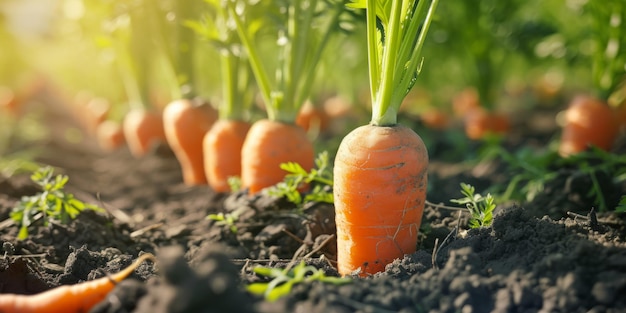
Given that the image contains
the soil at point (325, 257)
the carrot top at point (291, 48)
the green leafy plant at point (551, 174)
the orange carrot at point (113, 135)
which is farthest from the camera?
the orange carrot at point (113, 135)

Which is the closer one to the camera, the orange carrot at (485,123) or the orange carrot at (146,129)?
the orange carrot at (146,129)

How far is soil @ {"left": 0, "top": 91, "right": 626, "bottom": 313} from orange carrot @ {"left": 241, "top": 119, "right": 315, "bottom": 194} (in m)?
0.17

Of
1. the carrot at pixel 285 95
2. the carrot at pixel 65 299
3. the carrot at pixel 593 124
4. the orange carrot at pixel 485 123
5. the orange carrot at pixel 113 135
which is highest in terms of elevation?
the carrot at pixel 285 95

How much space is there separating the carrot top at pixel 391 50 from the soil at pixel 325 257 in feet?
1.75

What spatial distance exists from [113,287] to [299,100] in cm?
162

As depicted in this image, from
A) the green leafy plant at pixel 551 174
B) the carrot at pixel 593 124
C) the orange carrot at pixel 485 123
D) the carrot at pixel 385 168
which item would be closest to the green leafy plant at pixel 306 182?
the carrot at pixel 385 168

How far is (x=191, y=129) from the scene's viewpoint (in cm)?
411

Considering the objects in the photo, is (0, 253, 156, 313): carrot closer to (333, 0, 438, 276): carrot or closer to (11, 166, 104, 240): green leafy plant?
(11, 166, 104, 240): green leafy plant

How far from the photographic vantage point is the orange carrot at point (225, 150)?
363 centimetres

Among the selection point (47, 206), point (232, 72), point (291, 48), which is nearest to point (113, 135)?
point (232, 72)

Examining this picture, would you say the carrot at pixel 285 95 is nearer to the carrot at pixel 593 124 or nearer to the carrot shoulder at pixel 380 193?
the carrot shoulder at pixel 380 193

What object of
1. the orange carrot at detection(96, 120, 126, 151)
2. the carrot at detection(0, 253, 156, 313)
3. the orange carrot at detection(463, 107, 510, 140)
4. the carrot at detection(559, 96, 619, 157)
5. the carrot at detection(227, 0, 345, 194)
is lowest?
the orange carrot at detection(96, 120, 126, 151)

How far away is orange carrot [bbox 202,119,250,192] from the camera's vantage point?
11.9 ft

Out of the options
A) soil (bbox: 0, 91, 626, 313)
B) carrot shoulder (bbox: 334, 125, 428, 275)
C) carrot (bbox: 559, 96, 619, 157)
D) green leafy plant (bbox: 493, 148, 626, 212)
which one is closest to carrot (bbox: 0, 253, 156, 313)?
soil (bbox: 0, 91, 626, 313)
